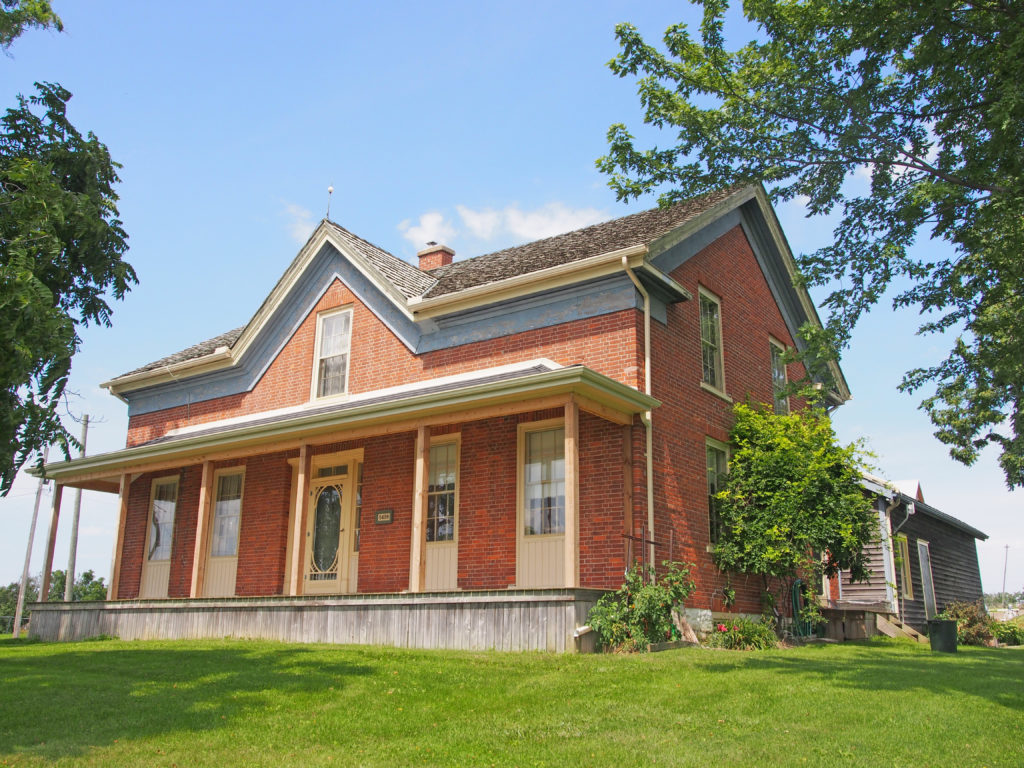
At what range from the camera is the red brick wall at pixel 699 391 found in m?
13.7

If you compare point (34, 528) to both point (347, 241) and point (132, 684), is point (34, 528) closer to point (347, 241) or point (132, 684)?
point (347, 241)

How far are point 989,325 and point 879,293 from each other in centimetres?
285

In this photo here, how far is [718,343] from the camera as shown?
16.2 m

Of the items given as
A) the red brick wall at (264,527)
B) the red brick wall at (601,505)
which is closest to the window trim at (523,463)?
the red brick wall at (601,505)

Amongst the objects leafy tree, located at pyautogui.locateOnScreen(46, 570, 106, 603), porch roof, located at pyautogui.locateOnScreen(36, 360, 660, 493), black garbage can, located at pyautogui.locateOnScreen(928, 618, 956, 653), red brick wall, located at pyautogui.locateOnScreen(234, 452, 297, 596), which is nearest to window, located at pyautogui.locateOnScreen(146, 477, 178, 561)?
porch roof, located at pyautogui.locateOnScreen(36, 360, 660, 493)

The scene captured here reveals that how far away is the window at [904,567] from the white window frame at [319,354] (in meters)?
13.4

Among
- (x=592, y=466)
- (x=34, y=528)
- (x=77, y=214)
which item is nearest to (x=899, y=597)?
(x=592, y=466)

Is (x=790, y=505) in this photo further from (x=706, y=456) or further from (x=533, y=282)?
(x=533, y=282)

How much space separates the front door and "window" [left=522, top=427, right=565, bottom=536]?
396 cm

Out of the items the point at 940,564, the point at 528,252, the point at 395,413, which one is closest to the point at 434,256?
the point at 528,252

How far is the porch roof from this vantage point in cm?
1200

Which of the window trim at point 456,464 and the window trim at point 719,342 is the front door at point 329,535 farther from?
the window trim at point 719,342

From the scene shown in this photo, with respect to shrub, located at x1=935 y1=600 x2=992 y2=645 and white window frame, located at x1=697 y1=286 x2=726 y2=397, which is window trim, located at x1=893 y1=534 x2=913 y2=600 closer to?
shrub, located at x1=935 y1=600 x2=992 y2=645

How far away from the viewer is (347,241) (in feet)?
57.9
